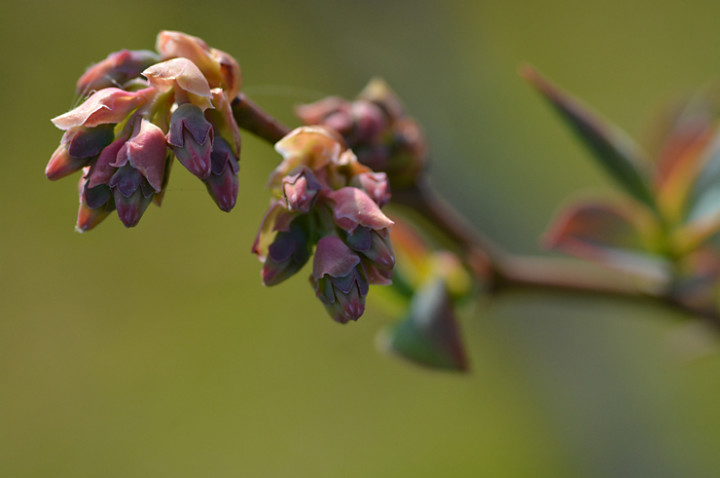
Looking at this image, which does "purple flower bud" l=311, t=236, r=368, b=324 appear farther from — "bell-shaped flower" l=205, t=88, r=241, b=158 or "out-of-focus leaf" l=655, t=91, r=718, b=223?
"out-of-focus leaf" l=655, t=91, r=718, b=223

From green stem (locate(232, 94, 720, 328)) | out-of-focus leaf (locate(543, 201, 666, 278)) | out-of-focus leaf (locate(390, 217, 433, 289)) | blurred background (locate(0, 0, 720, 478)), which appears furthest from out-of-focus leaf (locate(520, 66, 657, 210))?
blurred background (locate(0, 0, 720, 478))

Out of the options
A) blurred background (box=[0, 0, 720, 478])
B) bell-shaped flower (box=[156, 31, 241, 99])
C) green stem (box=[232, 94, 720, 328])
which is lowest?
blurred background (box=[0, 0, 720, 478])

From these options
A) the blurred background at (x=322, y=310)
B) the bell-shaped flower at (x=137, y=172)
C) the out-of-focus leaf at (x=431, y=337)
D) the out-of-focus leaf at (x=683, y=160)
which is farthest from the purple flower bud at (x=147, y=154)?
the blurred background at (x=322, y=310)

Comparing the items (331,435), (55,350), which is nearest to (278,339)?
(331,435)

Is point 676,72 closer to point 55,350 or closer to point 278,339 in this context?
point 278,339

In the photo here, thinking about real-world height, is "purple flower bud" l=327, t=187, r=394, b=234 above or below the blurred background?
above

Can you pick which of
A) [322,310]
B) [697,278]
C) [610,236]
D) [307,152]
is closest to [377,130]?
[307,152]
